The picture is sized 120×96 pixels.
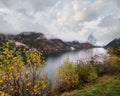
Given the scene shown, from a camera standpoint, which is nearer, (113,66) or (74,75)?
(74,75)

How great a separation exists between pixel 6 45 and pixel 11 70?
5.37 feet

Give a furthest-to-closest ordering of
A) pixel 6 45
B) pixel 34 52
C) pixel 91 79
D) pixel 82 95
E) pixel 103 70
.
Result: pixel 103 70 < pixel 91 79 < pixel 82 95 < pixel 34 52 < pixel 6 45

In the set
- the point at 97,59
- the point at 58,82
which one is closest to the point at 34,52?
the point at 58,82

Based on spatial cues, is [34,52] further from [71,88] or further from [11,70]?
[71,88]

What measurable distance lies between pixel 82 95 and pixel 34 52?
729cm

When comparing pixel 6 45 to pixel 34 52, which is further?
pixel 34 52

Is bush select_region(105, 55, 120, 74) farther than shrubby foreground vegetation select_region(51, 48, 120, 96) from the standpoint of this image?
Yes

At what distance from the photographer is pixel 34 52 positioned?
15.1 metres

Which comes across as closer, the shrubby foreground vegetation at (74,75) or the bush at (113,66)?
the shrubby foreground vegetation at (74,75)

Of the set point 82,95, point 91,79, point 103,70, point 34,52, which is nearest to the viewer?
point 34,52

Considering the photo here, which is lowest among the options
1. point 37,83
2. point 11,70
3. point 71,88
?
point 71,88

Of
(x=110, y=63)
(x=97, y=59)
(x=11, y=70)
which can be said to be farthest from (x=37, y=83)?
(x=97, y=59)

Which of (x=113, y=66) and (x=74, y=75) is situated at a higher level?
(x=113, y=66)

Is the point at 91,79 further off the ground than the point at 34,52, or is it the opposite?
the point at 34,52
